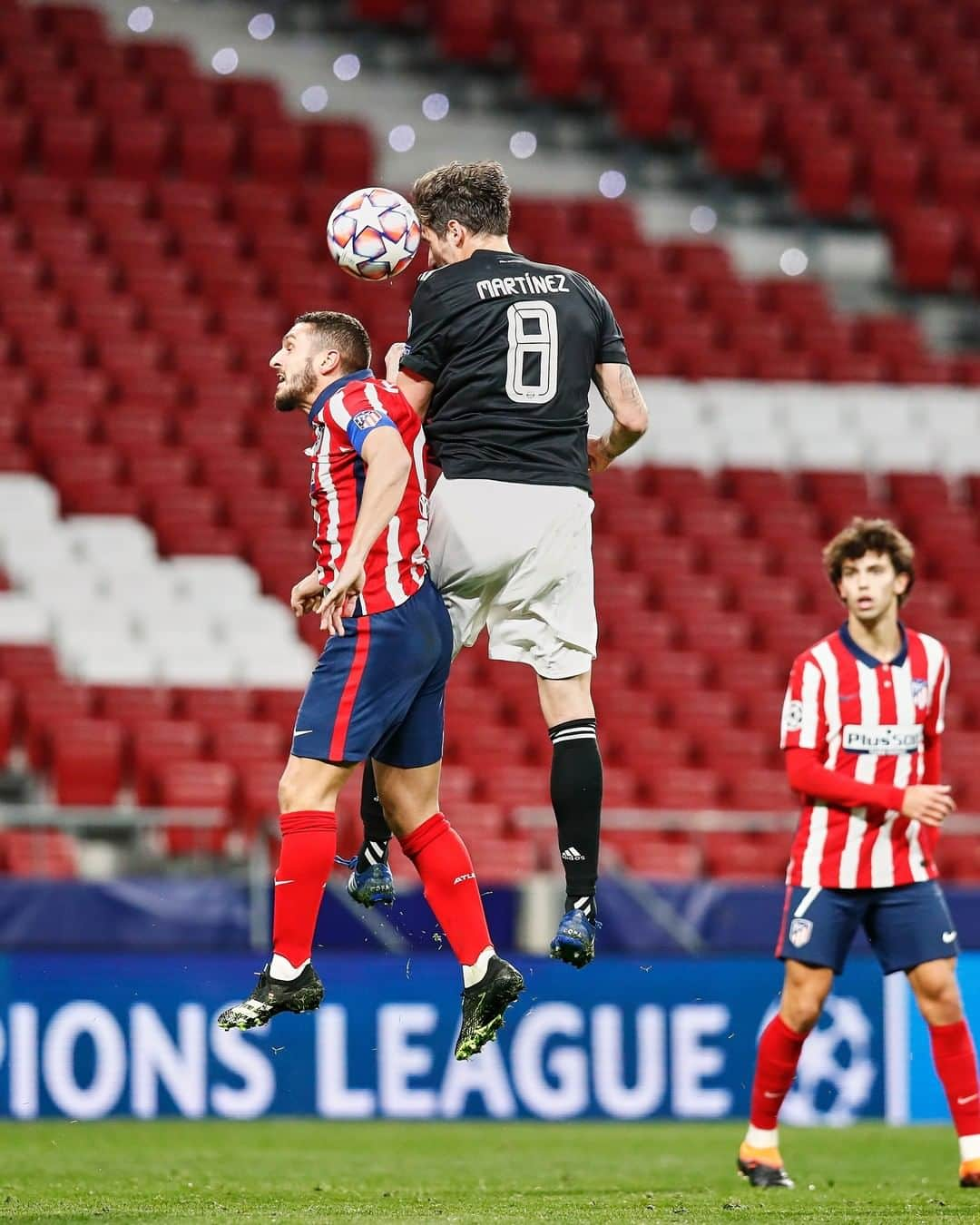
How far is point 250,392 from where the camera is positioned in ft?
51.9

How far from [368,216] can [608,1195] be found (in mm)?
2982

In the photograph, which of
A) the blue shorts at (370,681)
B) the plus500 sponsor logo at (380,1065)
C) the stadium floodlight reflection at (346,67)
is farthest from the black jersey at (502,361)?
the stadium floodlight reflection at (346,67)

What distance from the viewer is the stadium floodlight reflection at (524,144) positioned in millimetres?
19516

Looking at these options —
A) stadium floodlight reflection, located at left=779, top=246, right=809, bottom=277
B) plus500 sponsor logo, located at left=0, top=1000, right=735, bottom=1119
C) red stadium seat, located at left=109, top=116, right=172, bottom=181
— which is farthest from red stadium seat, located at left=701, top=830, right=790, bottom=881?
stadium floodlight reflection, located at left=779, top=246, right=809, bottom=277

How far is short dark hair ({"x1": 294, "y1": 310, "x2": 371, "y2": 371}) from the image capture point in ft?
20.3

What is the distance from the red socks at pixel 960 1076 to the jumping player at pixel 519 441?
1.57m

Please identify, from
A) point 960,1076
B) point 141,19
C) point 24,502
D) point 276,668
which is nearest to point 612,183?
point 141,19

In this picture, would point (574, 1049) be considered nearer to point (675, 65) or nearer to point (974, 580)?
point (974, 580)

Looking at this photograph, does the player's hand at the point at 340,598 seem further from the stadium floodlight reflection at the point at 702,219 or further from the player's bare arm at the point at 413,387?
the stadium floodlight reflection at the point at 702,219

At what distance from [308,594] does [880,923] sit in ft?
7.61

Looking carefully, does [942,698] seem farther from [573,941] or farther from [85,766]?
[85,766]

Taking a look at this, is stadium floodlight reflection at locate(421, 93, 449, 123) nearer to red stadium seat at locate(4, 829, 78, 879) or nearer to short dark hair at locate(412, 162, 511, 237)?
red stadium seat at locate(4, 829, 78, 879)

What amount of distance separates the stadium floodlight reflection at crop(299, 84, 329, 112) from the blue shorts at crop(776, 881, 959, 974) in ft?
43.9

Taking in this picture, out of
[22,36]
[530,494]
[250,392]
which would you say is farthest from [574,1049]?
[22,36]
